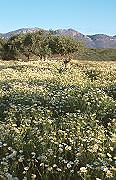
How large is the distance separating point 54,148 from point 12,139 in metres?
1.30

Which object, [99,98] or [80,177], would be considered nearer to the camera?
[80,177]

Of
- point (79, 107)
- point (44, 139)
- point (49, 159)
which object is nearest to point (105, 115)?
point (79, 107)

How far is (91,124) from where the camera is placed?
31.1ft

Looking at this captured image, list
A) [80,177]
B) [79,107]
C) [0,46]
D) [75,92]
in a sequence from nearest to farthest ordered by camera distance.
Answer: [80,177] → [79,107] → [75,92] → [0,46]

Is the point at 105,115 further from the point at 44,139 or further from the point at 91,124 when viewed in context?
the point at 44,139

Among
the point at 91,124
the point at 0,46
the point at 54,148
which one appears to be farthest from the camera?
the point at 0,46

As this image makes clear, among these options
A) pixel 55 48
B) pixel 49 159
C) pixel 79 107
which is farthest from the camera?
pixel 55 48

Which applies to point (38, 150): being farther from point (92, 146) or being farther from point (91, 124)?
point (91, 124)

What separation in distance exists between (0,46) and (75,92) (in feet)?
222

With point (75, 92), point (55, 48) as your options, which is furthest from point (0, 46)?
point (75, 92)

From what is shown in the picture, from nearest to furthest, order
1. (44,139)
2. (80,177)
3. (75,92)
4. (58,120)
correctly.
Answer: (80,177), (44,139), (58,120), (75,92)

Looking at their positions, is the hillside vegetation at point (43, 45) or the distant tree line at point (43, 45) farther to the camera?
the hillside vegetation at point (43, 45)

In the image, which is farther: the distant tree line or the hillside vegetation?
the hillside vegetation

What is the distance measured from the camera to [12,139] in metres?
8.76
